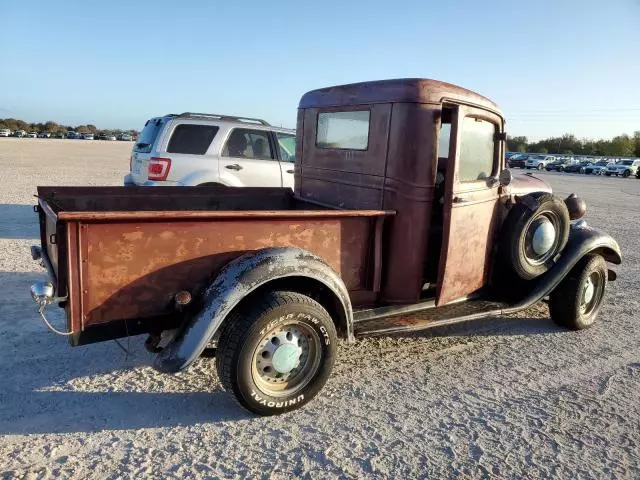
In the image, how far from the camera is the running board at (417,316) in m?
3.61

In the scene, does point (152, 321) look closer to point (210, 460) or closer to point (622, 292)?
point (210, 460)

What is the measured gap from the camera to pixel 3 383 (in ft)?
11.0

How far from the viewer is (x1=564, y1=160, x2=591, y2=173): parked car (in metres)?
44.7

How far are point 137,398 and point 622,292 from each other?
5701 mm

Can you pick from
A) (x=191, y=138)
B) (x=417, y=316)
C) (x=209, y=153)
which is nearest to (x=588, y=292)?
(x=417, y=316)

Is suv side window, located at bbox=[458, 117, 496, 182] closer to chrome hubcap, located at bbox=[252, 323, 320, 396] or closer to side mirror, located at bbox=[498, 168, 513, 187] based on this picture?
side mirror, located at bbox=[498, 168, 513, 187]

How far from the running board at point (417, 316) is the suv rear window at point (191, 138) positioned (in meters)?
4.77

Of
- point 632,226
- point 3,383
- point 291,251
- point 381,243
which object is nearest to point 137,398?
point 3,383

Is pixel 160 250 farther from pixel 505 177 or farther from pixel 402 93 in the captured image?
pixel 505 177

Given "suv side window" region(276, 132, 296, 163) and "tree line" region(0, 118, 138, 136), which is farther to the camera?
"tree line" region(0, 118, 138, 136)

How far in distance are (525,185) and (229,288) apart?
3467 mm

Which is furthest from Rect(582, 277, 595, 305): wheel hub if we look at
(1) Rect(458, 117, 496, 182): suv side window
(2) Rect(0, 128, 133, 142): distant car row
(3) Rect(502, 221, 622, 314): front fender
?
(2) Rect(0, 128, 133, 142): distant car row

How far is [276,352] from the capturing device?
3.13 m

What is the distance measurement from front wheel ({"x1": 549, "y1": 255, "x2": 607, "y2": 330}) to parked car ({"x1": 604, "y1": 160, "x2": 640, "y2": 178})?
42.0 m
